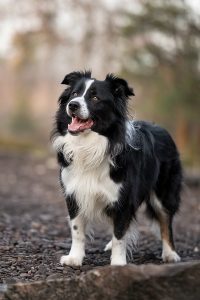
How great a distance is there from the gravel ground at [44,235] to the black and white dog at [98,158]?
38 centimetres

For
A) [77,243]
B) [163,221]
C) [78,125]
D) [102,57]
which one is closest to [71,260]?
[77,243]

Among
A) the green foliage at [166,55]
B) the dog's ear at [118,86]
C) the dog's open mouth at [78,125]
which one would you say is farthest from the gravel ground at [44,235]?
the green foliage at [166,55]

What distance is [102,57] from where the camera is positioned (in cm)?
2402

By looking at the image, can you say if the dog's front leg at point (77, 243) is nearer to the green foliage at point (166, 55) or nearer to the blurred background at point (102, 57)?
the blurred background at point (102, 57)

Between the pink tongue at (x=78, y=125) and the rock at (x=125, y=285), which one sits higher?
the pink tongue at (x=78, y=125)

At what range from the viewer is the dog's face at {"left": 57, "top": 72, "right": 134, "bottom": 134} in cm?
520

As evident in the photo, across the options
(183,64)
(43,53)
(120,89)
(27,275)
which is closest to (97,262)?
(27,275)

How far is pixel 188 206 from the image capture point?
1238cm

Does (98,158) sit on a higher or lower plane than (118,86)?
lower

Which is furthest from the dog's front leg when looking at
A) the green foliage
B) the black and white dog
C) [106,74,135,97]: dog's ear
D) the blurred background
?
the green foliage

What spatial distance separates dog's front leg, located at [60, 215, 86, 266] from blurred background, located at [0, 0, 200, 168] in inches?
328

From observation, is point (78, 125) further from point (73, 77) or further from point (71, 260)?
point (71, 260)

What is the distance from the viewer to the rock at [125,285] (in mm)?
3703

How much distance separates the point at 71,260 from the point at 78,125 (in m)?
1.26
